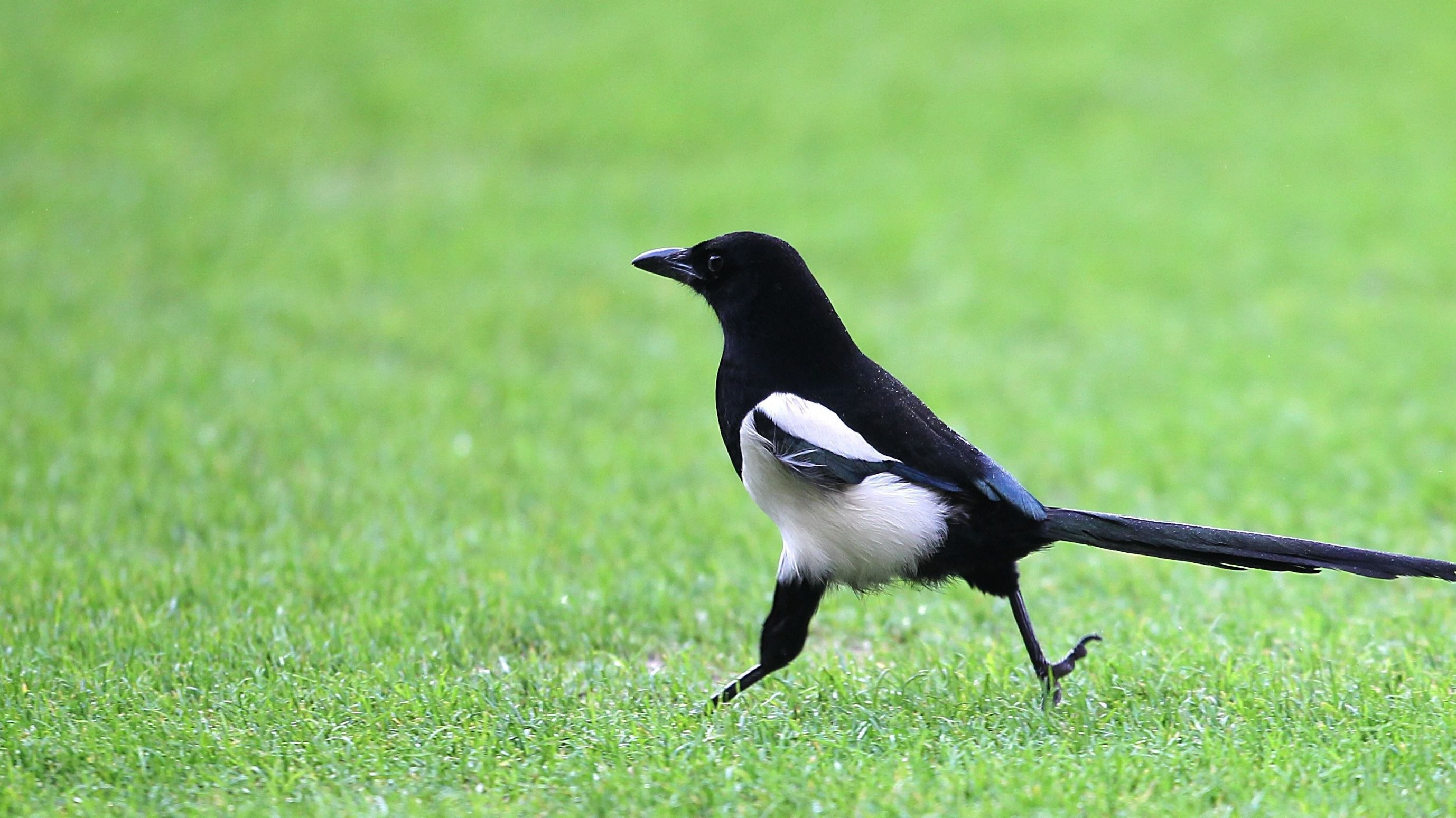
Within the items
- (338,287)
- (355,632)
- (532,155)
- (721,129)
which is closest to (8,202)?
(338,287)

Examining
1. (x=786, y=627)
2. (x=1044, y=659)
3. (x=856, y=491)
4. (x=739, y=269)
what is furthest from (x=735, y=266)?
(x=1044, y=659)

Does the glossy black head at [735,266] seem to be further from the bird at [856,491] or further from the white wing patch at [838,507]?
the white wing patch at [838,507]

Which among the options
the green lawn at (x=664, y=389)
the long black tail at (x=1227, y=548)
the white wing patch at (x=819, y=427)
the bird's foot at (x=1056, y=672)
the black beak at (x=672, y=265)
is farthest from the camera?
the black beak at (x=672, y=265)

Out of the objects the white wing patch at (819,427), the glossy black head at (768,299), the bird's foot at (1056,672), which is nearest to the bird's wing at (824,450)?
the white wing patch at (819,427)

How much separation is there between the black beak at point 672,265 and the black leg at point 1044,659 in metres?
1.30

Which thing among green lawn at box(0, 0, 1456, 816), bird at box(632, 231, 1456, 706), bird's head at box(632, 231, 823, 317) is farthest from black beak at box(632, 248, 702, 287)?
green lawn at box(0, 0, 1456, 816)

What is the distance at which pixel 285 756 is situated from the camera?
351 cm

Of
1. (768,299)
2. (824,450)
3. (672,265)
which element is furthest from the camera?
(672,265)

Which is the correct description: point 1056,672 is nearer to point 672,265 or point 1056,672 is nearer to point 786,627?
point 786,627

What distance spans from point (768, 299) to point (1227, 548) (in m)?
1.36

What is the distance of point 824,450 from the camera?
11.9ft

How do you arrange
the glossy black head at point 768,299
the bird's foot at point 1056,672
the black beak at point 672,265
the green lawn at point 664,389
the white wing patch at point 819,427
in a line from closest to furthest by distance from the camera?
A: the green lawn at point 664,389 → the white wing patch at point 819,427 → the bird's foot at point 1056,672 → the glossy black head at point 768,299 → the black beak at point 672,265

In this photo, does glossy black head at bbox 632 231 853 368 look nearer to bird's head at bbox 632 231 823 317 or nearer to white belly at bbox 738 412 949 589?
bird's head at bbox 632 231 823 317

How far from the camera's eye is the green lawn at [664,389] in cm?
355
